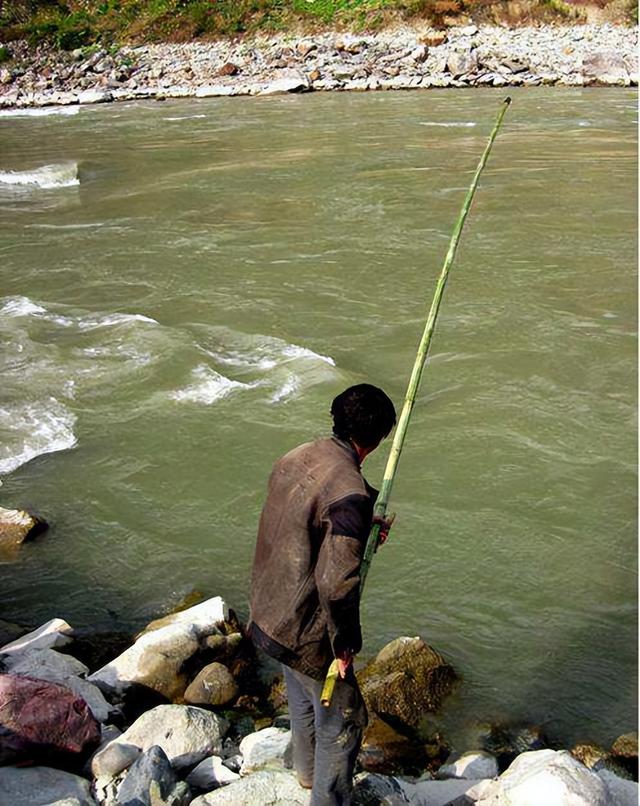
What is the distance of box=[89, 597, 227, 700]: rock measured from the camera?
4.16m

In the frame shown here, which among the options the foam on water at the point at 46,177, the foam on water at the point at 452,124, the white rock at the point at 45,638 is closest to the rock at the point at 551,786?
the white rock at the point at 45,638

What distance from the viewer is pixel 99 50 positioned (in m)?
36.5

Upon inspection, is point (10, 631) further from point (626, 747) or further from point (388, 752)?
point (626, 747)

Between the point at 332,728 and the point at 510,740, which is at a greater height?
the point at 332,728

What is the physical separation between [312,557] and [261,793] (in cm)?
104

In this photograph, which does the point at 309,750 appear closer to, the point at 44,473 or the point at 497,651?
the point at 497,651

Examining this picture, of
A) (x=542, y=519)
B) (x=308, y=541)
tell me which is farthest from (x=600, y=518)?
(x=308, y=541)

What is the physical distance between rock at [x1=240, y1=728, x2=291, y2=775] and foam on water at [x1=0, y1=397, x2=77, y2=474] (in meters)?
3.57

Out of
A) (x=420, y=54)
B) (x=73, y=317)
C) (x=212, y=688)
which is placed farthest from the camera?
(x=420, y=54)

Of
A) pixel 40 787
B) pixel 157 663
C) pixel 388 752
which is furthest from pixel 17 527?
pixel 388 752

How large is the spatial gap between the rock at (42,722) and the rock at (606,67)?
2689 centimetres

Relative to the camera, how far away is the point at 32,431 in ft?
23.3

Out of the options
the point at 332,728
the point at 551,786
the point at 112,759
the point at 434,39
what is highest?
the point at 434,39

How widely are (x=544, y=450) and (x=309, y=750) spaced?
3.77 m
